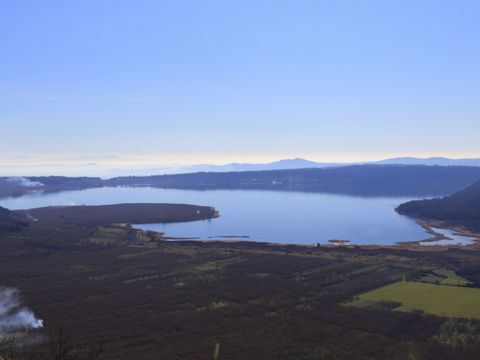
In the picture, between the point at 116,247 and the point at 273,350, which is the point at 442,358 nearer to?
the point at 273,350

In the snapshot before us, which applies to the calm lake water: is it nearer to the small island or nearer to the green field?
the small island

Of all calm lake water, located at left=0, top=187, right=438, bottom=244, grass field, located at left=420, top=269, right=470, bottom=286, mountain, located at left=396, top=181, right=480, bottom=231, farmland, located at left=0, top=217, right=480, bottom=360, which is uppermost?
mountain, located at left=396, top=181, right=480, bottom=231

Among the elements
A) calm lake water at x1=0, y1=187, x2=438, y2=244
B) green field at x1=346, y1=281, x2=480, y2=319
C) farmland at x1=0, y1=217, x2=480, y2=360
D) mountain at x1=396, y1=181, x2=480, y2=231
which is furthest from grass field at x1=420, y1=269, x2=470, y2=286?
mountain at x1=396, y1=181, x2=480, y2=231

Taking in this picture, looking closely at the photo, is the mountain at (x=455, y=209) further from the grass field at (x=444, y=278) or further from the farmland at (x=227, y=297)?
the grass field at (x=444, y=278)

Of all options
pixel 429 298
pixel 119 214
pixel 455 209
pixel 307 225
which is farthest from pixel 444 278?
pixel 119 214

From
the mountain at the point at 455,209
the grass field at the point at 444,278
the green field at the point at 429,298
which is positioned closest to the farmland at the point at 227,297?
the grass field at the point at 444,278

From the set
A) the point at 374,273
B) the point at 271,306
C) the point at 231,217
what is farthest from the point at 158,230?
the point at 271,306
